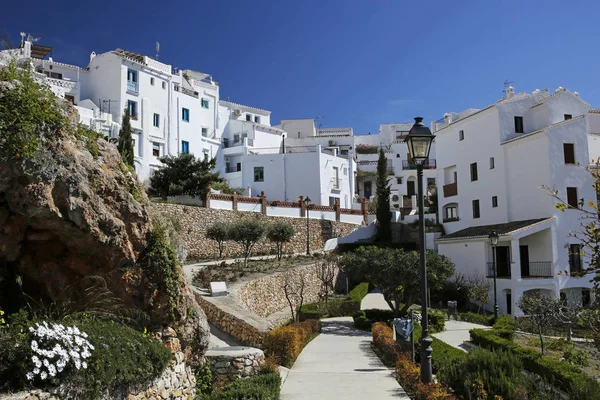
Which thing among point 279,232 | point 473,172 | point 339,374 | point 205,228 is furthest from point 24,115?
point 473,172

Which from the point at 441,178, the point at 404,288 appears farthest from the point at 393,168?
the point at 404,288

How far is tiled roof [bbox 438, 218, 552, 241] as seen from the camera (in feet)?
94.7

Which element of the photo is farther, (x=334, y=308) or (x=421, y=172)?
(x=334, y=308)

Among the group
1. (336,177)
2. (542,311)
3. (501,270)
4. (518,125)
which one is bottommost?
(542,311)

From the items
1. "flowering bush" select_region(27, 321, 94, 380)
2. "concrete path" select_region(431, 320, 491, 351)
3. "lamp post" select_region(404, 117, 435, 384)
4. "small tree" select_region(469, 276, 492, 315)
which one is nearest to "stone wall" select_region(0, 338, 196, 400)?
"flowering bush" select_region(27, 321, 94, 380)

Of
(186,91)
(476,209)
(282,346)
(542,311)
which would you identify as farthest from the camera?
(186,91)

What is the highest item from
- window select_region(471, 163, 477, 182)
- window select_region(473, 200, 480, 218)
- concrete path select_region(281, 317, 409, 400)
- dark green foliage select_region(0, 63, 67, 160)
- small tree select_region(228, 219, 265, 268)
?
window select_region(471, 163, 477, 182)

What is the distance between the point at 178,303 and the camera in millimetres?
8562

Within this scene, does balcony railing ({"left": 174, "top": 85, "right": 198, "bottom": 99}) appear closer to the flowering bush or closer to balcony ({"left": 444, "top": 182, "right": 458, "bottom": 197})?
balcony ({"left": 444, "top": 182, "right": 458, "bottom": 197})

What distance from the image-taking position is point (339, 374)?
39.8ft

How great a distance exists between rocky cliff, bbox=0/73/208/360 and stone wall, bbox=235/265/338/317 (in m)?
9.62

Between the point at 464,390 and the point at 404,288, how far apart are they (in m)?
11.5

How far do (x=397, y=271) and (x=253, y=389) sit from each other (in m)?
13.2

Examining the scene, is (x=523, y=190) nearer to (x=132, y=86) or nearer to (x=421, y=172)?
(x=421, y=172)
